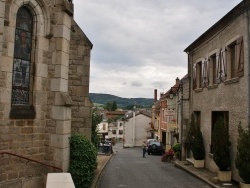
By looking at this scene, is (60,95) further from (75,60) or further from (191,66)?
(191,66)

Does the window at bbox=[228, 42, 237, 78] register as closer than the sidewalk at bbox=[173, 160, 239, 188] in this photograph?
No

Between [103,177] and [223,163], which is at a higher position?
[223,163]

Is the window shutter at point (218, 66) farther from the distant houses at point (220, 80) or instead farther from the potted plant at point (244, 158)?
the potted plant at point (244, 158)

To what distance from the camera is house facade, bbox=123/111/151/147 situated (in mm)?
62656

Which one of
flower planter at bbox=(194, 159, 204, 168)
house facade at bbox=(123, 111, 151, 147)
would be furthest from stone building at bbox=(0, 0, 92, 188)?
house facade at bbox=(123, 111, 151, 147)

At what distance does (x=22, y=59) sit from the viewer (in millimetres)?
9367

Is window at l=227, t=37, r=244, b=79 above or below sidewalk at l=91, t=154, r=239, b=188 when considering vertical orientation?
above

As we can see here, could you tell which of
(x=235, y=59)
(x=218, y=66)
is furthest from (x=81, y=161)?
(x=218, y=66)

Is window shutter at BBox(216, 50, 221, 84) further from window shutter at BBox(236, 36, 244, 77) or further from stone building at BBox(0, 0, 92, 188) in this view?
stone building at BBox(0, 0, 92, 188)

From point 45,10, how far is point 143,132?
180 feet

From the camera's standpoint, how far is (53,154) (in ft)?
32.5

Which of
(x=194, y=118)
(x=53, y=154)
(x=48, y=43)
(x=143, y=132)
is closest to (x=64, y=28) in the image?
(x=48, y=43)

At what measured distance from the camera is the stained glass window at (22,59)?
30.1ft

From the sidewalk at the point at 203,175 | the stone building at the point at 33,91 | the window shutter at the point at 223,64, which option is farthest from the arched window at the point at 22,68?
the window shutter at the point at 223,64
